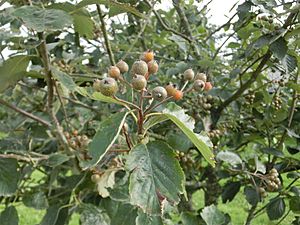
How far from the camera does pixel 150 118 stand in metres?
0.98

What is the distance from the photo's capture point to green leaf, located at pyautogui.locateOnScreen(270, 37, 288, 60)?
1.35m

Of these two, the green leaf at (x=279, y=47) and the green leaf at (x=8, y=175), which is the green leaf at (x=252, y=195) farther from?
the green leaf at (x=8, y=175)

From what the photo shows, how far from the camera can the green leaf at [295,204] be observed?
1.62 meters

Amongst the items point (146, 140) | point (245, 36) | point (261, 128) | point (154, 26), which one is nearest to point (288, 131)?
point (261, 128)

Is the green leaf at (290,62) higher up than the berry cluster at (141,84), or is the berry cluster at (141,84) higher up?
the berry cluster at (141,84)

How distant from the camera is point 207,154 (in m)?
0.87

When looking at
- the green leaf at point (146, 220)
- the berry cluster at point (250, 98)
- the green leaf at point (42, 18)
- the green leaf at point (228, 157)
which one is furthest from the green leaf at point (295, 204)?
the green leaf at point (42, 18)

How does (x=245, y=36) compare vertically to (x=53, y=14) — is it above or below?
below

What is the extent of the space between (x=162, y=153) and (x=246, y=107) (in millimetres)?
1044

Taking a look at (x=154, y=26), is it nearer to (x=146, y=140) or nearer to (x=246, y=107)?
(x=246, y=107)

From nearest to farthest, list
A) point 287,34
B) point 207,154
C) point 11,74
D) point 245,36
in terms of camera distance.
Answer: point 207,154 < point 11,74 < point 287,34 < point 245,36

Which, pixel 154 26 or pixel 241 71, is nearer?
pixel 241 71

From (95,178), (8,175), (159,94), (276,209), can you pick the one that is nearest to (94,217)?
(95,178)

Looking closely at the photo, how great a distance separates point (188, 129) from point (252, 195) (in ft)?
2.91
